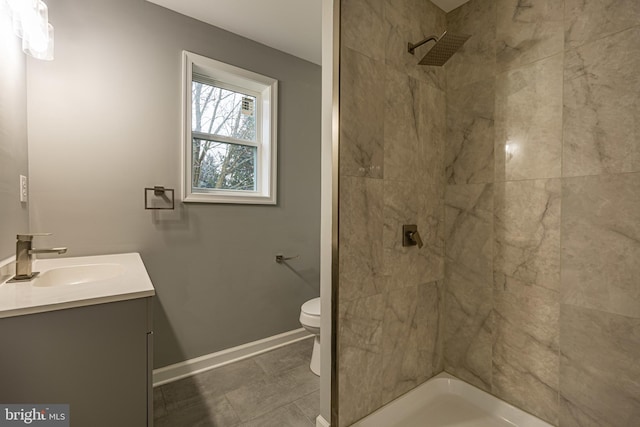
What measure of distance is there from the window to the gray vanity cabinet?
3.77 ft

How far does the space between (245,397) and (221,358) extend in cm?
48

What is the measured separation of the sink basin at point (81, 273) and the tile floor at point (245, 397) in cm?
87

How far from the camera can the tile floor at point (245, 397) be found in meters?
1.47

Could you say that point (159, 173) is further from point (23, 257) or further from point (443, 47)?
point (443, 47)

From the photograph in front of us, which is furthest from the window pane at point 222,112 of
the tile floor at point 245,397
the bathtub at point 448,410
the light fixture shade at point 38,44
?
the bathtub at point 448,410

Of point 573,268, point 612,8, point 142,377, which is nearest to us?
point 142,377

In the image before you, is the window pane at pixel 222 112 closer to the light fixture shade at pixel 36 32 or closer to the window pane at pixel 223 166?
the window pane at pixel 223 166

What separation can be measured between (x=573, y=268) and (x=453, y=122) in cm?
100

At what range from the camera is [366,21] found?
1295 mm

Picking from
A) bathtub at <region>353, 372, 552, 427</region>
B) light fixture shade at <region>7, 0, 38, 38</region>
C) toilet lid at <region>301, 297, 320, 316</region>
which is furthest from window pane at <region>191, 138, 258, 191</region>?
bathtub at <region>353, 372, 552, 427</region>

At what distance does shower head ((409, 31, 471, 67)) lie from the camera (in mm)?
1184

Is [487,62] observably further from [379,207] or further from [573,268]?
[573,268]

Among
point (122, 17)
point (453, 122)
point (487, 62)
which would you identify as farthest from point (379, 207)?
Result: point (122, 17)

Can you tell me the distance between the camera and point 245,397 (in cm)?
166
